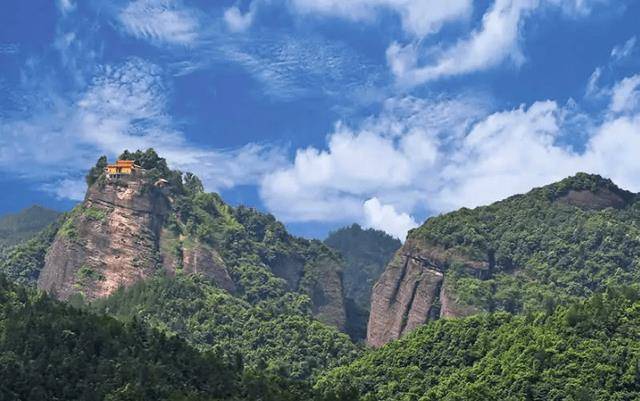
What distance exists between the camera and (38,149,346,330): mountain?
169000 millimetres

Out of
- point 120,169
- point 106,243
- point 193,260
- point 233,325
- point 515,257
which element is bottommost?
point 233,325

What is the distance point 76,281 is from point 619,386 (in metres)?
94.7

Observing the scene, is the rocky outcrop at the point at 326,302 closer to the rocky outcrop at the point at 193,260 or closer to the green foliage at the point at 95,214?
the rocky outcrop at the point at 193,260

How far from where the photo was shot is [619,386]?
10069 centimetres

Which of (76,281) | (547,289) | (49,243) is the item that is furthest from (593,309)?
(49,243)

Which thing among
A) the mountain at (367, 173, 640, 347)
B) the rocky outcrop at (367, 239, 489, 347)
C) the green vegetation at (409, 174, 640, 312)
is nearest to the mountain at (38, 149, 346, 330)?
Result: the rocky outcrop at (367, 239, 489, 347)

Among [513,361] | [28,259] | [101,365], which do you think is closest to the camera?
[101,365]

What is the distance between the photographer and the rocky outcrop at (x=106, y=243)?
168 metres

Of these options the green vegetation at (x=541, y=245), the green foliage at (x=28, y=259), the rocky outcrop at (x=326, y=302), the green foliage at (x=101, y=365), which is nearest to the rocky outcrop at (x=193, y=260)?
the rocky outcrop at (x=326, y=302)

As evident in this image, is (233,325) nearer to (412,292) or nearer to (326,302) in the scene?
(412,292)

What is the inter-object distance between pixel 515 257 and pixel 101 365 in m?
89.4

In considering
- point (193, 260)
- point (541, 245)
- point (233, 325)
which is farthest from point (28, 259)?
point (541, 245)

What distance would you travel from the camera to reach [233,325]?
157 meters

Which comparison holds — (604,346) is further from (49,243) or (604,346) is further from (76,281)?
(49,243)
